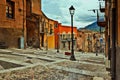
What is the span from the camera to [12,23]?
66.6 ft

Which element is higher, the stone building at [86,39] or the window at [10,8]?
the window at [10,8]

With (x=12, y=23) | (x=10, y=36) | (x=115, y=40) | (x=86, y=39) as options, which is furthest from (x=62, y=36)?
(x=115, y=40)

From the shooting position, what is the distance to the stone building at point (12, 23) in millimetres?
19047

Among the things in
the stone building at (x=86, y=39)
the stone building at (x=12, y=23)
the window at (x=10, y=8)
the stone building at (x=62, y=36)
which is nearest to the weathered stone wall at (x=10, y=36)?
the stone building at (x=12, y=23)

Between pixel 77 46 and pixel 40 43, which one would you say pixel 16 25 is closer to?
pixel 40 43

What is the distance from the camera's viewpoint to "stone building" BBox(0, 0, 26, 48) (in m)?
19.0

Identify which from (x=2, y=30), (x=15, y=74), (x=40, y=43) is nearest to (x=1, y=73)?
(x=15, y=74)

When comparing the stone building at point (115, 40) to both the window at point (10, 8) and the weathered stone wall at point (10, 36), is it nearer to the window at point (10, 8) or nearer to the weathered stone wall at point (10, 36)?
the weathered stone wall at point (10, 36)

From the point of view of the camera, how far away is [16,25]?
20.9m

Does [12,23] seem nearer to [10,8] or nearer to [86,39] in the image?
[10,8]

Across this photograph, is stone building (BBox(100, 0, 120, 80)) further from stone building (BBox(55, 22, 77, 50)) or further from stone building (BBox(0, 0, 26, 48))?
stone building (BBox(55, 22, 77, 50))

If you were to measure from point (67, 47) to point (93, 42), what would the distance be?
881 centimetres

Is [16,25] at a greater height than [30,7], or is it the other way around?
[30,7]

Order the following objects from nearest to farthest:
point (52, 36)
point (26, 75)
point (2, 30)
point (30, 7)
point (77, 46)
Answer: point (26, 75) → point (2, 30) → point (30, 7) → point (52, 36) → point (77, 46)
